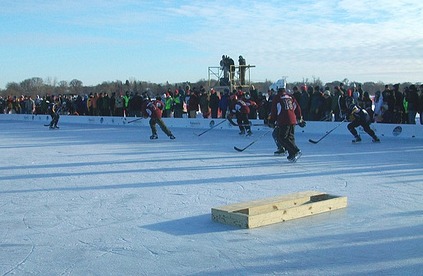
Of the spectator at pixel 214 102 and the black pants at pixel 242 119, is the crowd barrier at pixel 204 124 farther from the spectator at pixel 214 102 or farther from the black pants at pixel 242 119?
the spectator at pixel 214 102

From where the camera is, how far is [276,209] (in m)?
6.32

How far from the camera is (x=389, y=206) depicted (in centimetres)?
671

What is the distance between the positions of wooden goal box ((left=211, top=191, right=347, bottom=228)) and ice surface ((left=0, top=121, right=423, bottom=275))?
0.11 metres

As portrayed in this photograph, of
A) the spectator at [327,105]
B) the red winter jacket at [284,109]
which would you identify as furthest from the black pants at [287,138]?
the spectator at [327,105]

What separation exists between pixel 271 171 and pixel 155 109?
707 cm

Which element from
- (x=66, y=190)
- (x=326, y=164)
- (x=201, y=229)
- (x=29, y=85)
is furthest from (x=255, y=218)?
(x=29, y=85)

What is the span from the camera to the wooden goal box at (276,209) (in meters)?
5.83

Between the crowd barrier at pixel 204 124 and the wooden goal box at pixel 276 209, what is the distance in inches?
300

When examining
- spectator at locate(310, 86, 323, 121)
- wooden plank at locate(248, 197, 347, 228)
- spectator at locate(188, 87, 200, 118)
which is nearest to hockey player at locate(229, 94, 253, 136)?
spectator at locate(310, 86, 323, 121)

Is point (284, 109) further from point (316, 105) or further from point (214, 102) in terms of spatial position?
point (214, 102)

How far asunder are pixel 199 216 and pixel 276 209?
92cm

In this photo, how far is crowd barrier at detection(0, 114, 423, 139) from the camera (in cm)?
1580

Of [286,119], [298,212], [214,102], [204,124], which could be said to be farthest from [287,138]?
[214,102]

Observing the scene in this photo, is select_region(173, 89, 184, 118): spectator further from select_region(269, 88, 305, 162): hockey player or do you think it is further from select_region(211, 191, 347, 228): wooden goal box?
select_region(211, 191, 347, 228): wooden goal box
